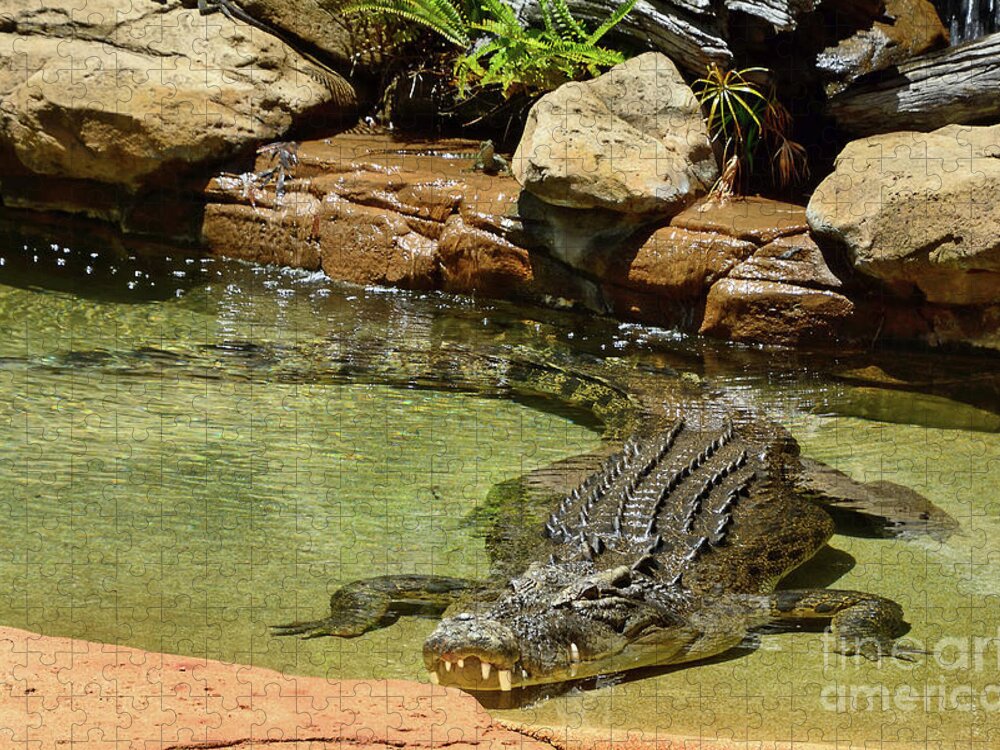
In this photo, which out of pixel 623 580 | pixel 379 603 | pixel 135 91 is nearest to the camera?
pixel 623 580

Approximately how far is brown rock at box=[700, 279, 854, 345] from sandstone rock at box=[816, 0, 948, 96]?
2878mm

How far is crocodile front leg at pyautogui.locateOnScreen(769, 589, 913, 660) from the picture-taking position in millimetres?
3730

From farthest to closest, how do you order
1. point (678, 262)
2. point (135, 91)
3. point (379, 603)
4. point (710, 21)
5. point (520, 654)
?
1. point (135, 91)
2. point (710, 21)
3. point (678, 262)
4. point (379, 603)
5. point (520, 654)

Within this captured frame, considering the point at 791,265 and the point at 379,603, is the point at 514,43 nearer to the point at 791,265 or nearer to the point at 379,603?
the point at 791,265

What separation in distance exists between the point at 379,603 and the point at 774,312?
3396mm

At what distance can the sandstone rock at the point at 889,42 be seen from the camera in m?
8.61

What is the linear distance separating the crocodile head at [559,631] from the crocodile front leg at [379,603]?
399 millimetres

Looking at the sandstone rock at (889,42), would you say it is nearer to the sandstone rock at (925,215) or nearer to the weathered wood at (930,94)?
the weathered wood at (930,94)

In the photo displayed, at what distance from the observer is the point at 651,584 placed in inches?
149

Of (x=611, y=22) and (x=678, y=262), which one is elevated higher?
(x=611, y=22)

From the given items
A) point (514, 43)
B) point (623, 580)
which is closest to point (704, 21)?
point (514, 43)

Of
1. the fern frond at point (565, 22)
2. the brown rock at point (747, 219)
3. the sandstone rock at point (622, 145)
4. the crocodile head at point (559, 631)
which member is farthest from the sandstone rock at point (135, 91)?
the crocodile head at point (559, 631)

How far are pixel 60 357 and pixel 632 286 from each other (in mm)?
3290

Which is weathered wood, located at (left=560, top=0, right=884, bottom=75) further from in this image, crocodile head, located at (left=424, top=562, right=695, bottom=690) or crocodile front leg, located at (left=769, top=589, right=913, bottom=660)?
crocodile head, located at (left=424, top=562, right=695, bottom=690)
